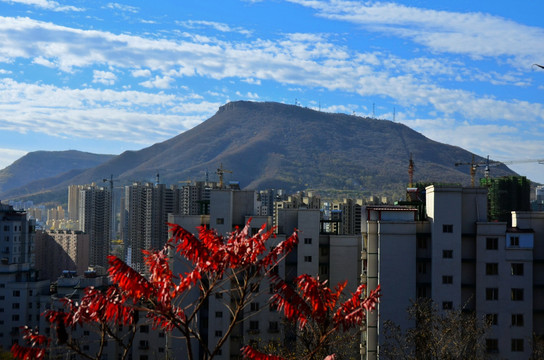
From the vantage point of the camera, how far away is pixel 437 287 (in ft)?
66.6

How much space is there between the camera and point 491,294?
20594 mm

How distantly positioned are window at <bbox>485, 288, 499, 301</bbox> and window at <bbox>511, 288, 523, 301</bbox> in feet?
1.57

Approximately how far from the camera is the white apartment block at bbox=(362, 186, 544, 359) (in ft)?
66.6

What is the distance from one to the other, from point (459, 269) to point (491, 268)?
1077 mm

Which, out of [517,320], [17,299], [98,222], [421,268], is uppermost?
[421,268]

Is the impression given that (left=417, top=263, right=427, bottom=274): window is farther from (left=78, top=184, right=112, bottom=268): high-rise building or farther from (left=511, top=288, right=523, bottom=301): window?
(left=78, top=184, right=112, bottom=268): high-rise building

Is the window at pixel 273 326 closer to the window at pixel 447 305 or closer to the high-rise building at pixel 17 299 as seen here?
the window at pixel 447 305

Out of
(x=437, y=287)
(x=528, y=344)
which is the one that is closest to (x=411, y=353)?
(x=437, y=287)

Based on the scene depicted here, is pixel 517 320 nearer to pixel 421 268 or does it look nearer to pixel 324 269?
pixel 421 268

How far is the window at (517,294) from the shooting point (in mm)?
20531

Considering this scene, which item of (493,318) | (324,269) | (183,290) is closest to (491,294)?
(493,318)

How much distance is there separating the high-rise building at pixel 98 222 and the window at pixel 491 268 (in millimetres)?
64454

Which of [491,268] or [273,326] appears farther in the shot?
[273,326]

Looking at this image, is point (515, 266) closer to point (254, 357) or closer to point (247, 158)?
point (254, 357)
